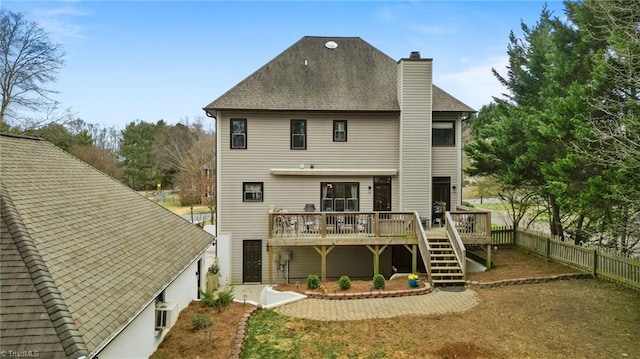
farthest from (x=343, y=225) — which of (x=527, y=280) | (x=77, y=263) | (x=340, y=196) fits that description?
(x=77, y=263)

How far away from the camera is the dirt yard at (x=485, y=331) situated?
7.01 m

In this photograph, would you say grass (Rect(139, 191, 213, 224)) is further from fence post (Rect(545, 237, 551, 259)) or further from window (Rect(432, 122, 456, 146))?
fence post (Rect(545, 237, 551, 259))

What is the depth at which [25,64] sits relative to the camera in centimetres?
2119

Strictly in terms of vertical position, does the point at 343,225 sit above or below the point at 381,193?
below

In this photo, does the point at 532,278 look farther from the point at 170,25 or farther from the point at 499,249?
the point at 170,25

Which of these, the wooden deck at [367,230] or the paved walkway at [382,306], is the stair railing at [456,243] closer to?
the wooden deck at [367,230]

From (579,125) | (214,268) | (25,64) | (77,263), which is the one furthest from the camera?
(25,64)

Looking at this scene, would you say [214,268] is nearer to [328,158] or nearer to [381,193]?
[328,158]

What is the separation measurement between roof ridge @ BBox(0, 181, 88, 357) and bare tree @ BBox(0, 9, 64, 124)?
2044 centimetres

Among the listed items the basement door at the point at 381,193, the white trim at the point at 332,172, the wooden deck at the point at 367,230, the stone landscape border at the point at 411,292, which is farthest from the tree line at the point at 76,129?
the stone landscape border at the point at 411,292

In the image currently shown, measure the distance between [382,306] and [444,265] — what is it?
3518 mm

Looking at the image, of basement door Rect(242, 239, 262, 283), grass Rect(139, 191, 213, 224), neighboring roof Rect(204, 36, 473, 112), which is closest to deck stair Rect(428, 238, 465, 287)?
neighboring roof Rect(204, 36, 473, 112)

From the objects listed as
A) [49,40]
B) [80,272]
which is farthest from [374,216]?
[49,40]

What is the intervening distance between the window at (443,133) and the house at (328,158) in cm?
4
